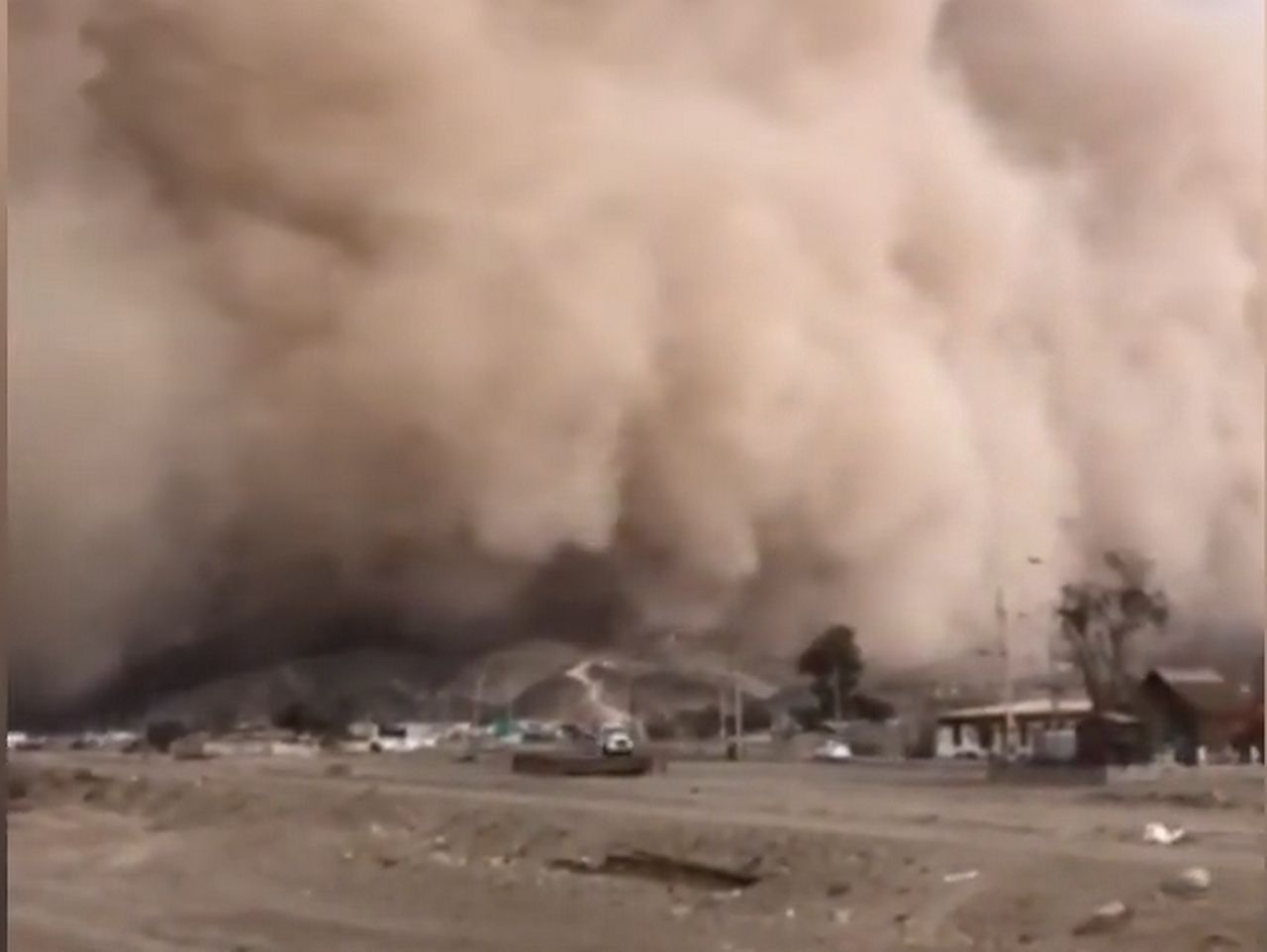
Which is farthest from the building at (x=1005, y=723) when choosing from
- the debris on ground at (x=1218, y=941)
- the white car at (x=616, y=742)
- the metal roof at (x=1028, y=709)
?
the white car at (x=616, y=742)

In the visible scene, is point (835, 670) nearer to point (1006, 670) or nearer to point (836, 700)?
point (836, 700)

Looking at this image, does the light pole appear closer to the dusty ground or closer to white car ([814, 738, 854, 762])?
the dusty ground

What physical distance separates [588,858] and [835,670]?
1.10 ft

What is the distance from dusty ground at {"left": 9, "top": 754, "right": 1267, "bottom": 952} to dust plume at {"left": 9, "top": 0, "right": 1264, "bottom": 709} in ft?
0.51

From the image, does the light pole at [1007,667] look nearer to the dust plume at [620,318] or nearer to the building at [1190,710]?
the dust plume at [620,318]

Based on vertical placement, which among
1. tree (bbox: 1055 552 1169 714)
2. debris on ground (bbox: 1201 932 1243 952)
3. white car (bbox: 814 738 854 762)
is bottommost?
debris on ground (bbox: 1201 932 1243 952)

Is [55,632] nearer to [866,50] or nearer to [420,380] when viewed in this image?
[420,380]

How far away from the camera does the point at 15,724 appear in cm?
154

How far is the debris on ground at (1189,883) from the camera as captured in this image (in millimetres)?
1733

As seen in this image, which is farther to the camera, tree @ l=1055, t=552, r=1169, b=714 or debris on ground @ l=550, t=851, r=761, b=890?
tree @ l=1055, t=552, r=1169, b=714

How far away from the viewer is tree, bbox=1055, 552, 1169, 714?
5.90ft

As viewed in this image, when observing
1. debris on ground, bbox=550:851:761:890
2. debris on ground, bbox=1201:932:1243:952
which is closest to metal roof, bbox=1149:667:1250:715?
debris on ground, bbox=1201:932:1243:952

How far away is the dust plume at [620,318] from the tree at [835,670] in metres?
0.02

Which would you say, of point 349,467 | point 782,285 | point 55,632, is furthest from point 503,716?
point 782,285
